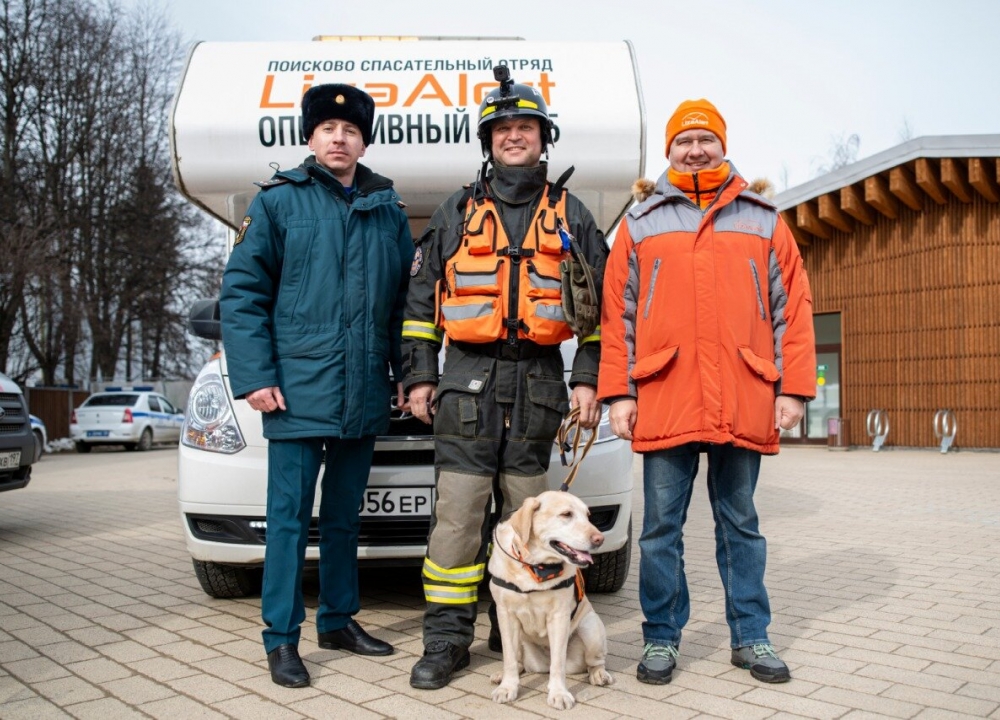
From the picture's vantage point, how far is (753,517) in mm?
3520

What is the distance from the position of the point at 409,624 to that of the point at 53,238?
2089 cm

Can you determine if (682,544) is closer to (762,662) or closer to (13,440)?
(762,662)

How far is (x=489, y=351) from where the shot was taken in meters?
3.49

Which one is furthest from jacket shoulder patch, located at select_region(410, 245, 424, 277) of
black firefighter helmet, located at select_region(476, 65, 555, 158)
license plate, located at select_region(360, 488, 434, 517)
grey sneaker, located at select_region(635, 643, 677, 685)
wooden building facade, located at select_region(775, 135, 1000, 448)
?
wooden building facade, located at select_region(775, 135, 1000, 448)

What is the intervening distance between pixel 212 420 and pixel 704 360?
2256 mm

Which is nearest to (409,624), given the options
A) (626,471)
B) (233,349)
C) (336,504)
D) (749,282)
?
(336,504)

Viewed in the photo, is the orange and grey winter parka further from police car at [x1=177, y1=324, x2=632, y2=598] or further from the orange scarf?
police car at [x1=177, y1=324, x2=632, y2=598]

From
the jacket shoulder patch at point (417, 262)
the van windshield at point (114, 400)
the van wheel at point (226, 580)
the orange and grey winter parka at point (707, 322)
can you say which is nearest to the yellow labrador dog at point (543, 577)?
the orange and grey winter parka at point (707, 322)

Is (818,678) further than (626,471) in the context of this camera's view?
No

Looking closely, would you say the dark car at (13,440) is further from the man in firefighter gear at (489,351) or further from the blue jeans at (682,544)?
the blue jeans at (682,544)

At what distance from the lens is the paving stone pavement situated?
10.1 feet

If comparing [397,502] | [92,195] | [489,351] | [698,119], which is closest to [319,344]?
[489,351]

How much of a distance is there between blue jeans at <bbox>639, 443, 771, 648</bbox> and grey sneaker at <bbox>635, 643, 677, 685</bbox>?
1.6 inches

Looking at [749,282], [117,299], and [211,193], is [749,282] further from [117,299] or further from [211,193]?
[117,299]
